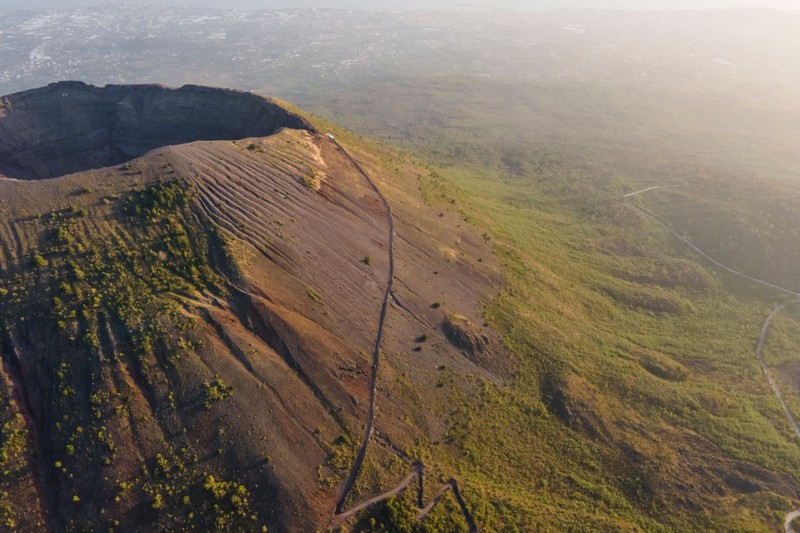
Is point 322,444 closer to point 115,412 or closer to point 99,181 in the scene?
point 115,412

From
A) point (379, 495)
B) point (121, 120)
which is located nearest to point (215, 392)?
point (379, 495)

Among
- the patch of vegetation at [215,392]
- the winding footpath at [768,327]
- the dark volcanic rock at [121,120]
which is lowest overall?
the winding footpath at [768,327]

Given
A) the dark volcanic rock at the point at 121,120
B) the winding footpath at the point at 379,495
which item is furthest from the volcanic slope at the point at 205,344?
the dark volcanic rock at the point at 121,120

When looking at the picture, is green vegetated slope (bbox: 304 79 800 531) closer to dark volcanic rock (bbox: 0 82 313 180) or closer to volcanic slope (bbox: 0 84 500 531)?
volcanic slope (bbox: 0 84 500 531)

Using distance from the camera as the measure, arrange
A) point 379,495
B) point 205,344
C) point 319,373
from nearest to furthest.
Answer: point 379,495, point 205,344, point 319,373

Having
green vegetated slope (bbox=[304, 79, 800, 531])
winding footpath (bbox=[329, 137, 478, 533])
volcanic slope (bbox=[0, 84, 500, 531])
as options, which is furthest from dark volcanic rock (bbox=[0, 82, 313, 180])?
winding footpath (bbox=[329, 137, 478, 533])

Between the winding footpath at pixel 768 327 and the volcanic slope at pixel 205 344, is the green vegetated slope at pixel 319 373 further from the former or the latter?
the winding footpath at pixel 768 327

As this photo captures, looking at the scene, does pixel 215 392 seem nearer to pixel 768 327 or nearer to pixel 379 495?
pixel 379 495
